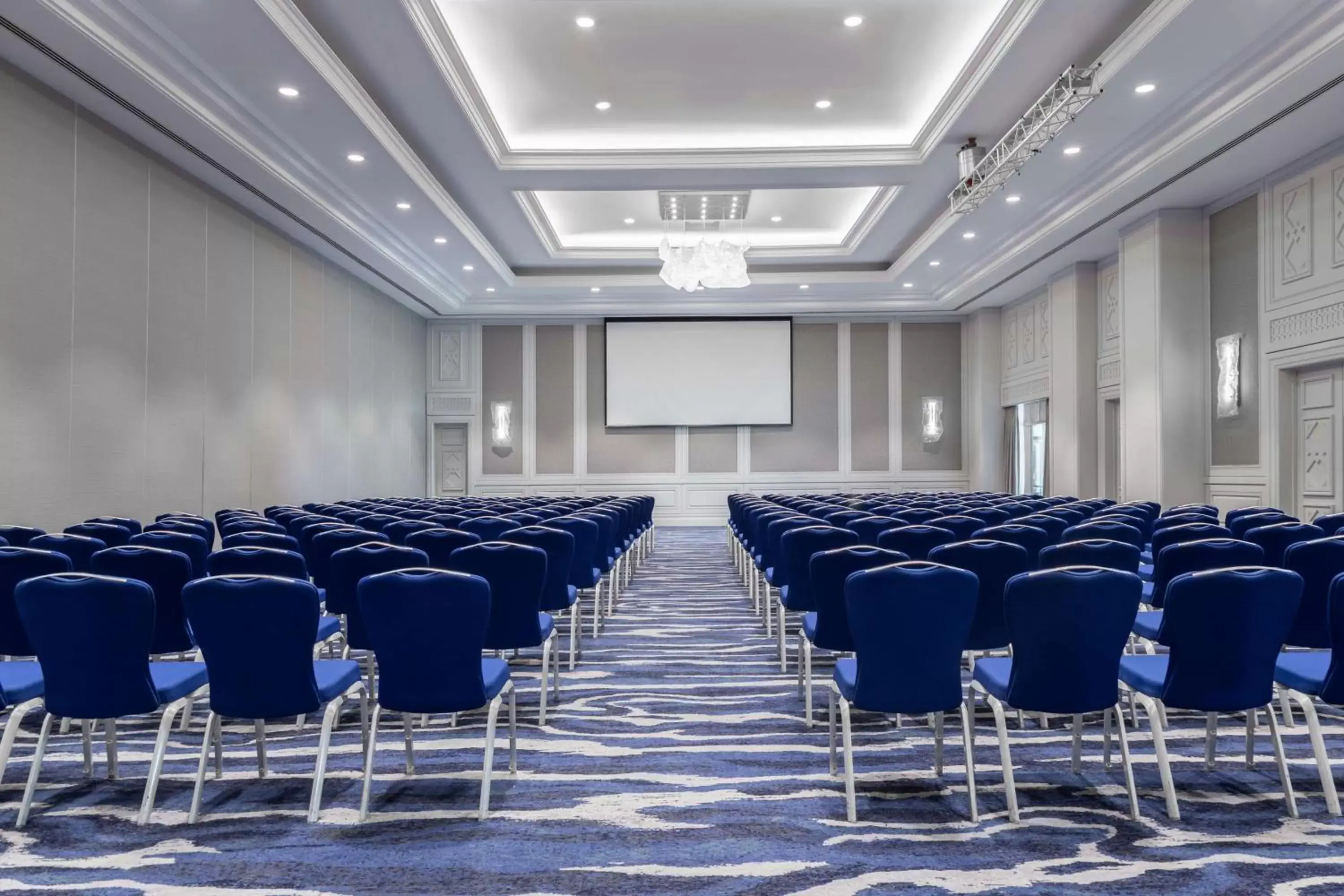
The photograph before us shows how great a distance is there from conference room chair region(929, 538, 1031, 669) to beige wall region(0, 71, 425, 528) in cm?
671

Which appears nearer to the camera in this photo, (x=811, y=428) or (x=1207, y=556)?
(x=1207, y=556)

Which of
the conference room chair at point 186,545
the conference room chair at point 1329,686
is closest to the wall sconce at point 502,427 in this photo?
the conference room chair at point 186,545

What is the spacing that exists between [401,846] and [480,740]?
1.13 m

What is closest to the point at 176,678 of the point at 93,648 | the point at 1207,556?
the point at 93,648

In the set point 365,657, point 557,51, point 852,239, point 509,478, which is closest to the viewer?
point 365,657

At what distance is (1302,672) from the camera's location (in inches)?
131

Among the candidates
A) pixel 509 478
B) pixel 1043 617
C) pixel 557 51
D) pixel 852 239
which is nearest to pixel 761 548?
pixel 1043 617

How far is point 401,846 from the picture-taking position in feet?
9.28

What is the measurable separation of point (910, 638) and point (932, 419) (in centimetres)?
1585

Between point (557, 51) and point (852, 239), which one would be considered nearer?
point (557, 51)

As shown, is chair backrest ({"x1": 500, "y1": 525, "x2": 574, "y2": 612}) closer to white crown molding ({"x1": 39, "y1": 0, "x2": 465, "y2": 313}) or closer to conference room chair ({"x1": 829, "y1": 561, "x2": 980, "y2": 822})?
conference room chair ({"x1": 829, "y1": 561, "x2": 980, "y2": 822})

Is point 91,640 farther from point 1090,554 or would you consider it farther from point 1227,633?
point 1090,554

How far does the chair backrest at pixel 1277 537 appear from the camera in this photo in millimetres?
5031

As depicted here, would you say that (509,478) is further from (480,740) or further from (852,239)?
(480,740)
